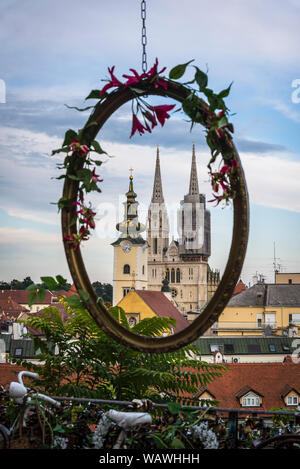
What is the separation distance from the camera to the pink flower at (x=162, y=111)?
373 cm

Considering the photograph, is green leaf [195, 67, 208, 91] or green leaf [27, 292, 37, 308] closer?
green leaf [195, 67, 208, 91]

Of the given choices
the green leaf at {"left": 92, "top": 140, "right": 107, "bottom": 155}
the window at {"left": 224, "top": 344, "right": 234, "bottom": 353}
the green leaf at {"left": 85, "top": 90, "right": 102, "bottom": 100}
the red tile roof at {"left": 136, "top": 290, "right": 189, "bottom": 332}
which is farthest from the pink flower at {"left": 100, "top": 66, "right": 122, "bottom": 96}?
the window at {"left": 224, "top": 344, "right": 234, "bottom": 353}

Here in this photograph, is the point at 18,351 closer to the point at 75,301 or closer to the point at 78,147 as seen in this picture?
the point at 75,301

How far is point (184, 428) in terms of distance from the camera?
133 inches

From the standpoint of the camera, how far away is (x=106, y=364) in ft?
20.6

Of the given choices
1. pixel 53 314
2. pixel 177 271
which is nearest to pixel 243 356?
pixel 53 314

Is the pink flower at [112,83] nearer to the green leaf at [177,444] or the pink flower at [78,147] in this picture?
the pink flower at [78,147]

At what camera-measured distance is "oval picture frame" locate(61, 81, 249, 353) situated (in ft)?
11.1

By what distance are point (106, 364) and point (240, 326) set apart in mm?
55335

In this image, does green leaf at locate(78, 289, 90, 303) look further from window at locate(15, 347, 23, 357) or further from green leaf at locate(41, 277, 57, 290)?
window at locate(15, 347, 23, 357)

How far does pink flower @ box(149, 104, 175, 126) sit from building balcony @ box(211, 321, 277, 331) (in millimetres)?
56771

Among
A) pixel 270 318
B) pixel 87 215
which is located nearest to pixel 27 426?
pixel 87 215

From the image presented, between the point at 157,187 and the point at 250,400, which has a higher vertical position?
the point at 157,187
